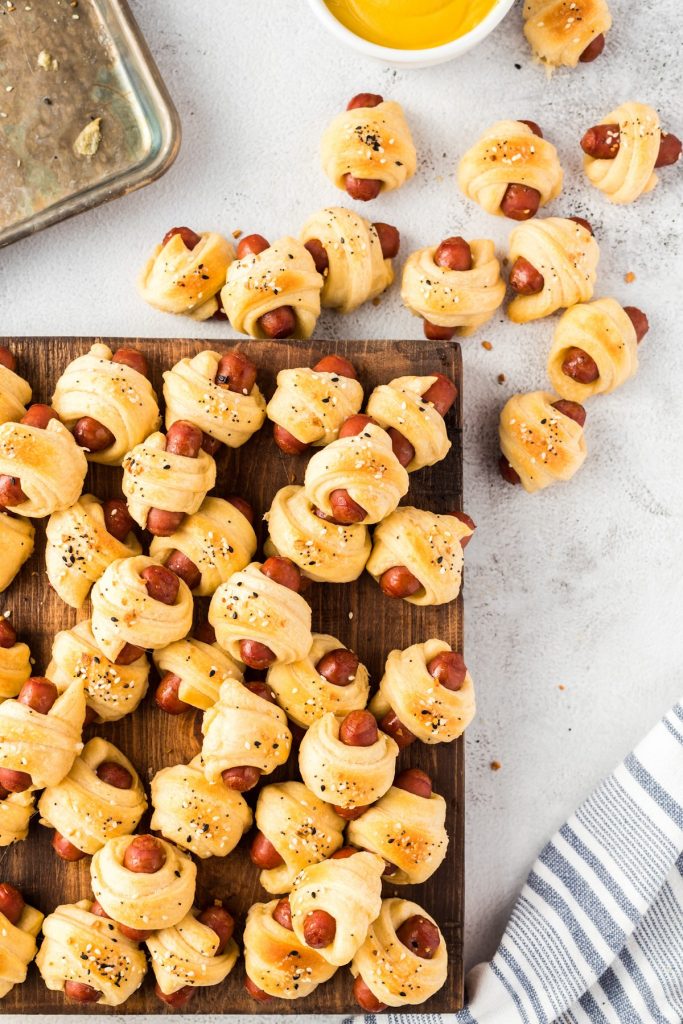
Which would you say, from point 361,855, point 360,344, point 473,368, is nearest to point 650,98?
point 473,368

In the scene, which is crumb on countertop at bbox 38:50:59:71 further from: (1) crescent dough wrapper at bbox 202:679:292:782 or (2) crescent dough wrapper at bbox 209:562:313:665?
(1) crescent dough wrapper at bbox 202:679:292:782

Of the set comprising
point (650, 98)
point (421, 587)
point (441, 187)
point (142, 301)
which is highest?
point (650, 98)

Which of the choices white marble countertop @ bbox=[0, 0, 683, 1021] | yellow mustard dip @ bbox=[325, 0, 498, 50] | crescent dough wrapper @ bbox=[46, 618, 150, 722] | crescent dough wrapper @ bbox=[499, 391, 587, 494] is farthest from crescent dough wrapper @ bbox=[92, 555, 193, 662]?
yellow mustard dip @ bbox=[325, 0, 498, 50]

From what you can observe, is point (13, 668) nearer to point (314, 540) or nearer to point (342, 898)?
point (314, 540)

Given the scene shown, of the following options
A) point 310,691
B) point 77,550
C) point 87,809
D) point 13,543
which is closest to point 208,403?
point 77,550

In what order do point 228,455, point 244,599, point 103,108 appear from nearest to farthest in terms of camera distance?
point 244,599, point 228,455, point 103,108

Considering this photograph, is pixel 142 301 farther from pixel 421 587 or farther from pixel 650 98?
pixel 650 98
